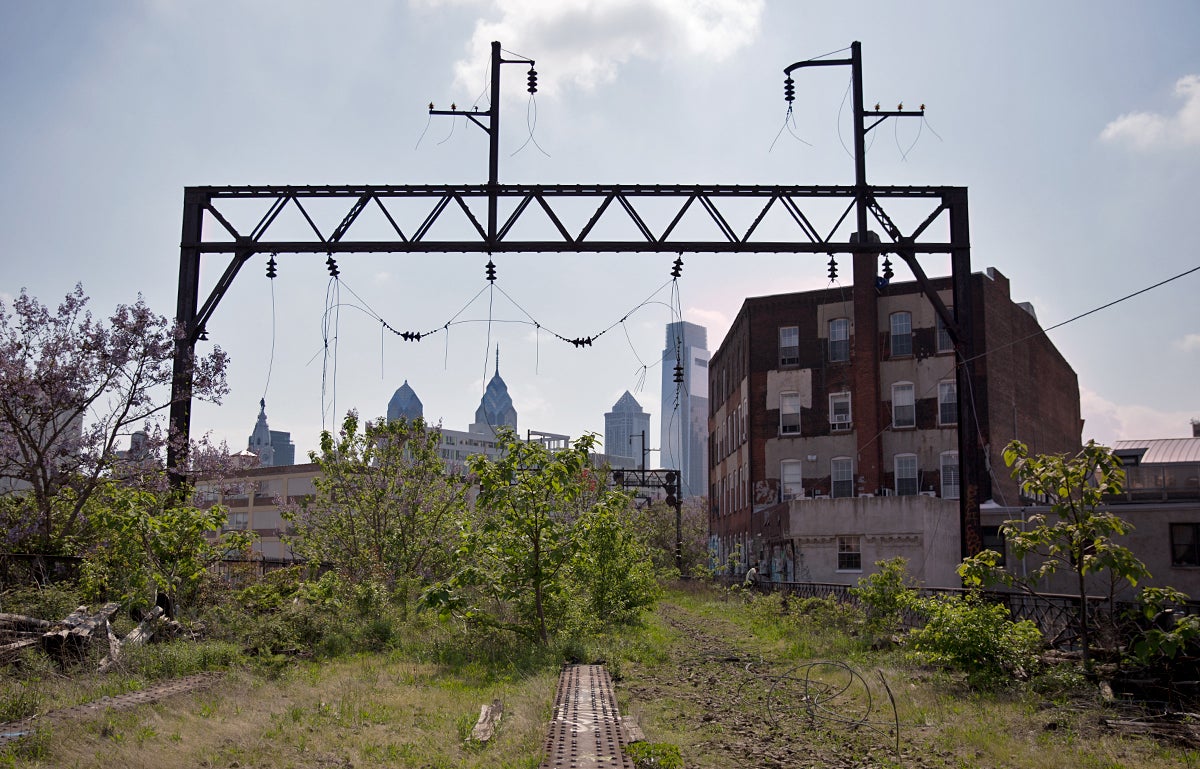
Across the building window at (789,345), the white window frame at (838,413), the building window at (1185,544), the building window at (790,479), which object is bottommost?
the building window at (1185,544)

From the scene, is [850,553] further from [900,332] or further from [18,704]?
[18,704]

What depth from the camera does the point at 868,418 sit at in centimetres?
3866

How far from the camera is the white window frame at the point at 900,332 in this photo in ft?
128

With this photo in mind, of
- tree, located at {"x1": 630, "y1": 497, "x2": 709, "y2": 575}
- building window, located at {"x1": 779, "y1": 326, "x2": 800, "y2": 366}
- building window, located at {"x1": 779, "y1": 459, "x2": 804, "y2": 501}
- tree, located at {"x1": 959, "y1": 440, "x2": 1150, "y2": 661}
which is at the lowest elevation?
tree, located at {"x1": 630, "y1": 497, "x2": 709, "y2": 575}

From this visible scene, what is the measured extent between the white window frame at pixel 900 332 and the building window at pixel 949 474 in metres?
4.61

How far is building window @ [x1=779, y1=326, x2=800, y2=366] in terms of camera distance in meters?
42.2

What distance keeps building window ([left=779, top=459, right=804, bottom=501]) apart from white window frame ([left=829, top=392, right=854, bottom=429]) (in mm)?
2420

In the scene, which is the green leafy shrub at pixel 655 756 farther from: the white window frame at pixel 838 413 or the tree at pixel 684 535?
the tree at pixel 684 535

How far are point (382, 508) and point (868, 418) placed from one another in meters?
23.8

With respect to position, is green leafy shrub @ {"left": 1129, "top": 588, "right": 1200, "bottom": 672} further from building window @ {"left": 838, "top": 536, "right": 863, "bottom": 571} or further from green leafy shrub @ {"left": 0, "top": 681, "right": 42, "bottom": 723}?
building window @ {"left": 838, "top": 536, "right": 863, "bottom": 571}

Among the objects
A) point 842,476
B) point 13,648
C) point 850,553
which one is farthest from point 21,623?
point 842,476

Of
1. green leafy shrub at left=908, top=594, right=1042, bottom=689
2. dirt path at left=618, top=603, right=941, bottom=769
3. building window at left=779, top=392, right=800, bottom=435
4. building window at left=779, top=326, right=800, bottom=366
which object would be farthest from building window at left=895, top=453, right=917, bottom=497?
green leafy shrub at left=908, top=594, right=1042, bottom=689

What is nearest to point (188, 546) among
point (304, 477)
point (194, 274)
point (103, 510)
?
point (103, 510)

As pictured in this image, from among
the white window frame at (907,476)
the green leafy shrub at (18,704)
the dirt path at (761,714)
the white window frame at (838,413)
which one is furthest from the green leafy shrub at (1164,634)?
the white window frame at (838,413)
